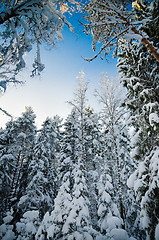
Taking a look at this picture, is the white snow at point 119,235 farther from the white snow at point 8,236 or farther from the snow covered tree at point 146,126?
the white snow at point 8,236

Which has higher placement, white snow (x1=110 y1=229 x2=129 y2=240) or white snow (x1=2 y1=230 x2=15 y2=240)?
white snow (x1=110 y1=229 x2=129 y2=240)

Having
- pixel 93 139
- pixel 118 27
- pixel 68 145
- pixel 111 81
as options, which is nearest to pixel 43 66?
pixel 118 27

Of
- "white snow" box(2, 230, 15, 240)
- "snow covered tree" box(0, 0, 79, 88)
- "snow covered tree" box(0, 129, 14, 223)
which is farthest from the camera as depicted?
"snow covered tree" box(0, 129, 14, 223)

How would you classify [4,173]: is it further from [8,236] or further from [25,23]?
[25,23]

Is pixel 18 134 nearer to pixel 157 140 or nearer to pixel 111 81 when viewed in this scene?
pixel 111 81

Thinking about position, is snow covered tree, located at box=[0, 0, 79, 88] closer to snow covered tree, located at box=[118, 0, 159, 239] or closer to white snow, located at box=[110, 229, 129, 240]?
snow covered tree, located at box=[118, 0, 159, 239]

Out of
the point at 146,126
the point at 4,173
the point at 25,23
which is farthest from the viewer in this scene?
the point at 4,173

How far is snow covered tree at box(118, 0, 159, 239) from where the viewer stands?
4.14 meters

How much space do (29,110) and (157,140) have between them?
1623 centimetres

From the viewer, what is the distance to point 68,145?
12.9 metres

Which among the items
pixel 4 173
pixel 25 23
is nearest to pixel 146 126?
pixel 25 23

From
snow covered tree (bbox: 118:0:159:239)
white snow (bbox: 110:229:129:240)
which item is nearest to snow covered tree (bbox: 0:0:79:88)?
snow covered tree (bbox: 118:0:159:239)

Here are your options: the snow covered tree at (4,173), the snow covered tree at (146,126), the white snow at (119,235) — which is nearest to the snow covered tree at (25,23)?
the snow covered tree at (146,126)

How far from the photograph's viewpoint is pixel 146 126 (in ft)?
16.8
